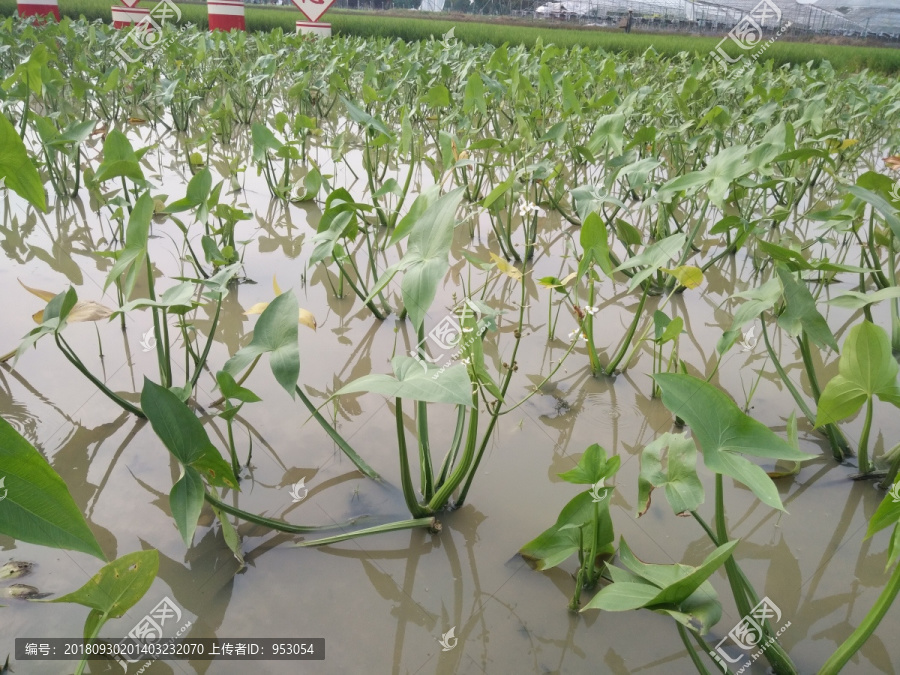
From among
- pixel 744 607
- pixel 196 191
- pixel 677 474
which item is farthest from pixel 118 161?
pixel 744 607

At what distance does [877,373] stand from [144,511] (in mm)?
913

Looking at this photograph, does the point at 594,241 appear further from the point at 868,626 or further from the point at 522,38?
the point at 522,38

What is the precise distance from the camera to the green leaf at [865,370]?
2.23 feet

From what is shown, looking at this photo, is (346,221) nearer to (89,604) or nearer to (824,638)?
(89,604)

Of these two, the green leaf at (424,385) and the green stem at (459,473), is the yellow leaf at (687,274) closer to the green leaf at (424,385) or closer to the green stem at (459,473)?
the green stem at (459,473)

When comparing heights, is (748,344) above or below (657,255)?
below

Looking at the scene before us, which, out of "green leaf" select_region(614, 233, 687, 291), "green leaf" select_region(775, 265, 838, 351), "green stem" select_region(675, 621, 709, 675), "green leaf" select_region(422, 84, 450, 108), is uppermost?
"green leaf" select_region(422, 84, 450, 108)

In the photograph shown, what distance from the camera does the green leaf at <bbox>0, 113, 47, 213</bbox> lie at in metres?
0.60

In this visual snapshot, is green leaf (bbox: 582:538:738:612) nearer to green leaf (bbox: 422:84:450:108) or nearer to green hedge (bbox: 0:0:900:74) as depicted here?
green leaf (bbox: 422:84:450:108)

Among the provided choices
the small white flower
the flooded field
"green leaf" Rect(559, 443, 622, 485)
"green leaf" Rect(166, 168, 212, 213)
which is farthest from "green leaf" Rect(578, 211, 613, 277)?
"green leaf" Rect(166, 168, 212, 213)

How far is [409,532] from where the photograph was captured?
85 cm

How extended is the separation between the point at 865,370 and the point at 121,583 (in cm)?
80
